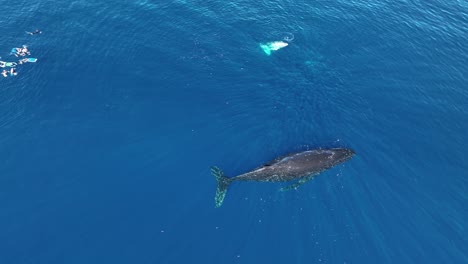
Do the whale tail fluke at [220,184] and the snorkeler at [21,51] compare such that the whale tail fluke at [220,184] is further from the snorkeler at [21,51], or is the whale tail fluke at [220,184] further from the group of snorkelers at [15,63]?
the snorkeler at [21,51]

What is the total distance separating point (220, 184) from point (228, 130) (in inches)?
502

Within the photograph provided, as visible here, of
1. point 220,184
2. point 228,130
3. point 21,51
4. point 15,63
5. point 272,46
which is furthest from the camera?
point 272,46

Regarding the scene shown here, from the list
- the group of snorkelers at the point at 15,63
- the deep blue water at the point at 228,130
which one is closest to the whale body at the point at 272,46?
the deep blue water at the point at 228,130

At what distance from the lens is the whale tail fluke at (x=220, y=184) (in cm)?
6225

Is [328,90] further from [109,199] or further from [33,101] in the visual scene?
[33,101]

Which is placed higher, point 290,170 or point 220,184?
point 290,170

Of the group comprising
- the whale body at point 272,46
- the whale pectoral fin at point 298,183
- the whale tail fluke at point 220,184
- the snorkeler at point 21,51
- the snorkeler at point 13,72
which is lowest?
the whale tail fluke at point 220,184

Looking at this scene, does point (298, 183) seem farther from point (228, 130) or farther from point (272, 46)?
point (272, 46)

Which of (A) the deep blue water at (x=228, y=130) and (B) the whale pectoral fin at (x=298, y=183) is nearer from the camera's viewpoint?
(A) the deep blue water at (x=228, y=130)

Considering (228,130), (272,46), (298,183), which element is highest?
(272,46)

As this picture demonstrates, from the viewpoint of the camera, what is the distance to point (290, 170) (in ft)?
212

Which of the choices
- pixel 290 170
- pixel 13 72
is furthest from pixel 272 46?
pixel 13 72

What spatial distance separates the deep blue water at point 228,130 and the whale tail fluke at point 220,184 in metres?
1.11

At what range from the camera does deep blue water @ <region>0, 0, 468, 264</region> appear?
A: 190 ft
